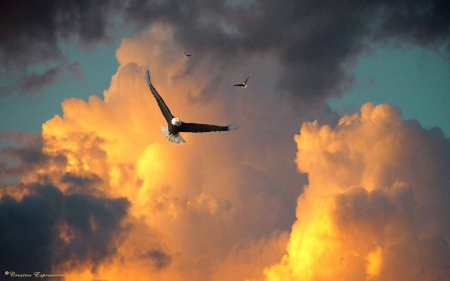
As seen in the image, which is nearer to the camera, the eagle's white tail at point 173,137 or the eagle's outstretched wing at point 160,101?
the eagle's outstretched wing at point 160,101

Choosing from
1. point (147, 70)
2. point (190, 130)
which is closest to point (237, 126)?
point (190, 130)

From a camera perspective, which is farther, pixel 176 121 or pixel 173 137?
pixel 173 137

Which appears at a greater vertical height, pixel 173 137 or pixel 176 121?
pixel 173 137

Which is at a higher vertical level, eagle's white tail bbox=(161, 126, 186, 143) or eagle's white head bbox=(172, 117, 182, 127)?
eagle's white tail bbox=(161, 126, 186, 143)

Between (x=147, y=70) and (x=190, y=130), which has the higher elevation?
(x=147, y=70)

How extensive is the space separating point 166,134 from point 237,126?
1019 cm

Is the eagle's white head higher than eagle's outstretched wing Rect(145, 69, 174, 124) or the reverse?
the reverse

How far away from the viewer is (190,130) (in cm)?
7756

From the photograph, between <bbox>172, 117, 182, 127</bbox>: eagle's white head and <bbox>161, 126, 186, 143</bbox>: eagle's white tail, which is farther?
<bbox>161, 126, 186, 143</bbox>: eagle's white tail

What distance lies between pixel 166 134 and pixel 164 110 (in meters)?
4.98

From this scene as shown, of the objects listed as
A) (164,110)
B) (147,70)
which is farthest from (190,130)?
(147,70)

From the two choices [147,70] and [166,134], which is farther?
[166,134]

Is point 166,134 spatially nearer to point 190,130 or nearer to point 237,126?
point 190,130

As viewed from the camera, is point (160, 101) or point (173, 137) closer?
point (160, 101)
